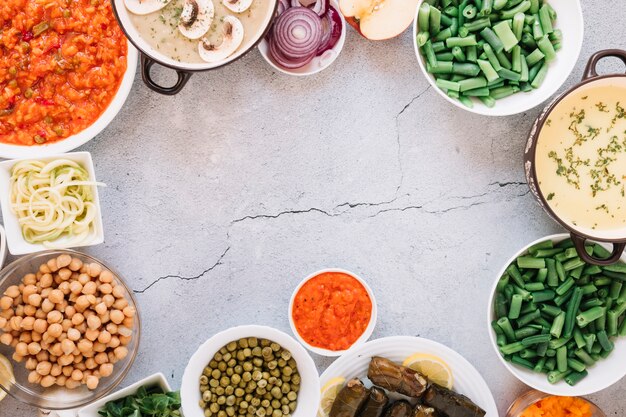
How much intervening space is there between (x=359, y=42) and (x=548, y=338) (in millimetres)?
1513

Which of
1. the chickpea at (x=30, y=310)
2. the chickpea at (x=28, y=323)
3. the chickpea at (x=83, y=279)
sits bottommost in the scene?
the chickpea at (x=28, y=323)

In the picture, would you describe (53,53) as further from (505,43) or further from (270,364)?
(505,43)

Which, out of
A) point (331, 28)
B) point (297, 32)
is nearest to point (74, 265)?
point (297, 32)

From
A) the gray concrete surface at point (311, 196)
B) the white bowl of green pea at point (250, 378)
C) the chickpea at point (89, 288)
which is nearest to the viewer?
the chickpea at point (89, 288)

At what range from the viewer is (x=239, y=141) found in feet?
10.1

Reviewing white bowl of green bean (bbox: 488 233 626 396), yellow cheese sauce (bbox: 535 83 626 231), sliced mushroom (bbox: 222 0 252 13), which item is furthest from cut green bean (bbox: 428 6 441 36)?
white bowl of green bean (bbox: 488 233 626 396)

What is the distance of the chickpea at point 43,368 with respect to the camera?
2.78m

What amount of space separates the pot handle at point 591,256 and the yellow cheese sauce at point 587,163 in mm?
81

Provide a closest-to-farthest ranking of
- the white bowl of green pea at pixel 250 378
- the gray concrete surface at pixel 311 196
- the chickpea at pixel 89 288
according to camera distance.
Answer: the chickpea at pixel 89 288
the white bowl of green pea at pixel 250 378
the gray concrete surface at pixel 311 196

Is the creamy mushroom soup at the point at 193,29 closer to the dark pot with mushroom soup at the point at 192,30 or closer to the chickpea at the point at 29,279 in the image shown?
the dark pot with mushroom soup at the point at 192,30

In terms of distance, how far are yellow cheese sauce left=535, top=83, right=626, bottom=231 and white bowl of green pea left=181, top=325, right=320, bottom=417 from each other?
1277 mm

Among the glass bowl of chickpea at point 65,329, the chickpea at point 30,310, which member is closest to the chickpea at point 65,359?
Result: the glass bowl of chickpea at point 65,329

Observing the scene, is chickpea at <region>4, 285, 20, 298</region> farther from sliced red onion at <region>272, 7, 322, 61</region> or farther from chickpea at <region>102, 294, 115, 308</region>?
sliced red onion at <region>272, 7, 322, 61</region>

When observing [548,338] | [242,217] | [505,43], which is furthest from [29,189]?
[548,338]
